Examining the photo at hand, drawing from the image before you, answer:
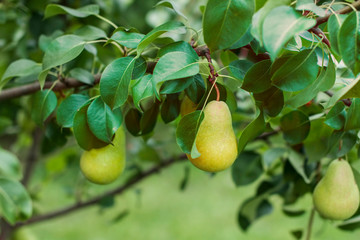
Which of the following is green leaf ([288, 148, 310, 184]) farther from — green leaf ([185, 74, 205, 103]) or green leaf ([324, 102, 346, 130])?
green leaf ([185, 74, 205, 103])

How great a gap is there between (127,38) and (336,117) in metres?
0.29

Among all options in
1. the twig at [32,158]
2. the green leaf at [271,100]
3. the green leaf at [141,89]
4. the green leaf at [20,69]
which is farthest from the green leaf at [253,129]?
the twig at [32,158]

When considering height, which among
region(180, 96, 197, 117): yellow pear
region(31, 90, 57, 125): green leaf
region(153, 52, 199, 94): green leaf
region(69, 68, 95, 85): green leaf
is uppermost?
region(153, 52, 199, 94): green leaf

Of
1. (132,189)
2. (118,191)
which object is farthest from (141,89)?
(132,189)

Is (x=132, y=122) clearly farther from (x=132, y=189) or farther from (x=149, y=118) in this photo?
(x=132, y=189)

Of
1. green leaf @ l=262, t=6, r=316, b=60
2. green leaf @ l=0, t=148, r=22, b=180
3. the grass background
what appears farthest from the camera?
the grass background

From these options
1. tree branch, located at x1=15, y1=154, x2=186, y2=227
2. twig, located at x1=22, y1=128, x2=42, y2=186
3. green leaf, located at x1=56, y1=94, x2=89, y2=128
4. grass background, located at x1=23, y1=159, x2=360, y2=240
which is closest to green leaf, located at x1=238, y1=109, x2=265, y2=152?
green leaf, located at x1=56, y1=94, x2=89, y2=128

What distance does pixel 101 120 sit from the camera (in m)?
0.57

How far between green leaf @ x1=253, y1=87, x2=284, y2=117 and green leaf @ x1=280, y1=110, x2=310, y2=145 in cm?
15

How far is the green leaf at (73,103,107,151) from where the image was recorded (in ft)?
1.90

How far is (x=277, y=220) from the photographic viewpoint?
2.63 m

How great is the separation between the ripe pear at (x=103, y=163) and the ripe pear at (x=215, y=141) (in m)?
0.15

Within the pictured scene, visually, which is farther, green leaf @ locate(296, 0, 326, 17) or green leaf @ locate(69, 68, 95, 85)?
green leaf @ locate(69, 68, 95, 85)

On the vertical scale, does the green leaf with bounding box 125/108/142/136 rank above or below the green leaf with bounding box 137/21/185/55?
below
